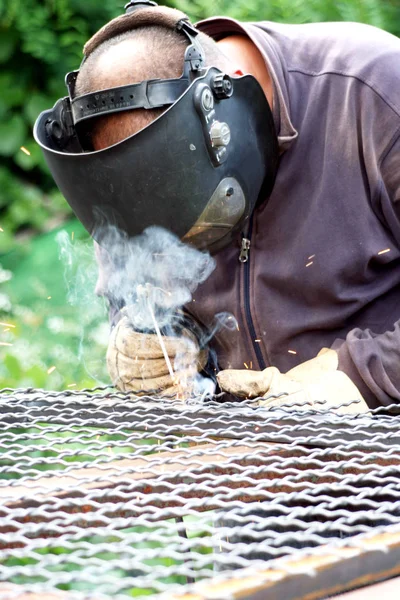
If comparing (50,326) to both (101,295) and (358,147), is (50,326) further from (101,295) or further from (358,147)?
(358,147)

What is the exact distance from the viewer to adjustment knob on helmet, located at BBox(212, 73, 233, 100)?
1.81 metres

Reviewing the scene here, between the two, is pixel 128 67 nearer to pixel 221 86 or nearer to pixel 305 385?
pixel 221 86

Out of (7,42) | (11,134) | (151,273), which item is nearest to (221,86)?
(151,273)

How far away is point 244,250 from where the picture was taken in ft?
7.54

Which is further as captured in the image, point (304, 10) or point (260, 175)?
point (304, 10)

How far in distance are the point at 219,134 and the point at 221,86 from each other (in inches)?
4.4

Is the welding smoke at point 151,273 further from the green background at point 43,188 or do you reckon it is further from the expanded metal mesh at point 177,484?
the green background at point 43,188

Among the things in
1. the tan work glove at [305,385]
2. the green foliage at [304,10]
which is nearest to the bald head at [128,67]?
the tan work glove at [305,385]

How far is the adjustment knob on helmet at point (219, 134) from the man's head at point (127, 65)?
133mm

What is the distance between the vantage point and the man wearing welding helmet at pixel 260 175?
5.81 ft

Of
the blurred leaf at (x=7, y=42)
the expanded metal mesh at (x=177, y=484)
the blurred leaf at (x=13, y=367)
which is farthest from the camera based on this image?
the blurred leaf at (x=7, y=42)

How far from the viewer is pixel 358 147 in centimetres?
211

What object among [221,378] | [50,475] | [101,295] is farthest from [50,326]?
[50,475]

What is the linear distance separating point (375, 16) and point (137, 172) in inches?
111
